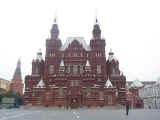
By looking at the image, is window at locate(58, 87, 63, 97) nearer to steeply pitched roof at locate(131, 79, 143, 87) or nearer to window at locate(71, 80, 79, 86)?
window at locate(71, 80, 79, 86)

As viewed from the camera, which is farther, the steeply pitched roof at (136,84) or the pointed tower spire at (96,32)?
the steeply pitched roof at (136,84)

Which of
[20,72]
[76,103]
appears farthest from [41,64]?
[20,72]

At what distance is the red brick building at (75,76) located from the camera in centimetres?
5253

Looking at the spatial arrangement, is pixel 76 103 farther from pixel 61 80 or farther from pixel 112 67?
pixel 112 67

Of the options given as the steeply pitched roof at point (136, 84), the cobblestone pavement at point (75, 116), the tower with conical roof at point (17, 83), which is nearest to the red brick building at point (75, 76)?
the cobblestone pavement at point (75, 116)

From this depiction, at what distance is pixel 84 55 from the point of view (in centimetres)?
5903

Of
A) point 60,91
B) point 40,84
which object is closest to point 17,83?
point 40,84

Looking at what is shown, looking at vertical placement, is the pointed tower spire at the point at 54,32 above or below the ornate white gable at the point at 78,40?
above

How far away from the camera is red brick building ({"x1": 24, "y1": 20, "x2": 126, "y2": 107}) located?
52.5 m

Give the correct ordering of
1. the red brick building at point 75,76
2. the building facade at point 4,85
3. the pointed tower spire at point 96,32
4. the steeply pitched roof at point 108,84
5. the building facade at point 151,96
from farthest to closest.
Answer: the building facade at point 4,85
the building facade at point 151,96
the pointed tower spire at point 96,32
the steeply pitched roof at point 108,84
the red brick building at point 75,76

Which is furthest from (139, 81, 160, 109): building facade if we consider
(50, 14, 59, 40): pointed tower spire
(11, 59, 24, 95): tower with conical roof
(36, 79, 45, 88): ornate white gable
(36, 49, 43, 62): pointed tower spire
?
(11, 59, 24, 95): tower with conical roof

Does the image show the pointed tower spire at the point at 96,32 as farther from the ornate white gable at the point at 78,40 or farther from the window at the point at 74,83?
the window at the point at 74,83

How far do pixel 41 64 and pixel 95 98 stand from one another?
23463 mm

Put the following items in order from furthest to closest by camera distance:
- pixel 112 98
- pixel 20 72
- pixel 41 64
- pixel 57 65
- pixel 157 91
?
pixel 20 72 < pixel 157 91 < pixel 41 64 < pixel 57 65 < pixel 112 98
